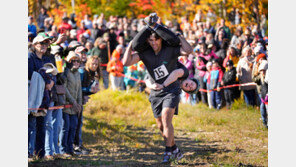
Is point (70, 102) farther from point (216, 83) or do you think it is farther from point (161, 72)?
point (216, 83)

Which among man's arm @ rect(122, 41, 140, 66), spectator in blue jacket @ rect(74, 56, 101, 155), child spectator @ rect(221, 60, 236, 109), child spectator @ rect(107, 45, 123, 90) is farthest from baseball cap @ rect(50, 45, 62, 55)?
child spectator @ rect(107, 45, 123, 90)

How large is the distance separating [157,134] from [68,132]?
2.72 m

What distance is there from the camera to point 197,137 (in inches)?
380

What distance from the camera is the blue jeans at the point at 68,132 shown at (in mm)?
7926

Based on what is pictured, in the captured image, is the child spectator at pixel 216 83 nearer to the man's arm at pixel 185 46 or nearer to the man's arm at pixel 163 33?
the man's arm at pixel 185 46

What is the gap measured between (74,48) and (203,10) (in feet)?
34.8

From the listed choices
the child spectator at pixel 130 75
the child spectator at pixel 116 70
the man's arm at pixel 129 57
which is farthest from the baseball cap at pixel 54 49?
the child spectator at pixel 130 75

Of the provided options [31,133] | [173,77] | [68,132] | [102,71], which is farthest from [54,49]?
[102,71]

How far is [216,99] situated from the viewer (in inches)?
527

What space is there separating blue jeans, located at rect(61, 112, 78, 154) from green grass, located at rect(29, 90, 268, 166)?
0.32 m

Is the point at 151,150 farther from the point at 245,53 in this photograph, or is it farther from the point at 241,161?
the point at 245,53

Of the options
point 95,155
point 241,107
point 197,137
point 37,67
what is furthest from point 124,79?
point 37,67

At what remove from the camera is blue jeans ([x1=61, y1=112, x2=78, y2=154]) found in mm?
7926

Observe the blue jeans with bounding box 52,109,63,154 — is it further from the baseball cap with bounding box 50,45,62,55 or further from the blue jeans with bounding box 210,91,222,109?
the blue jeans with bounding box 210,91,222,109
